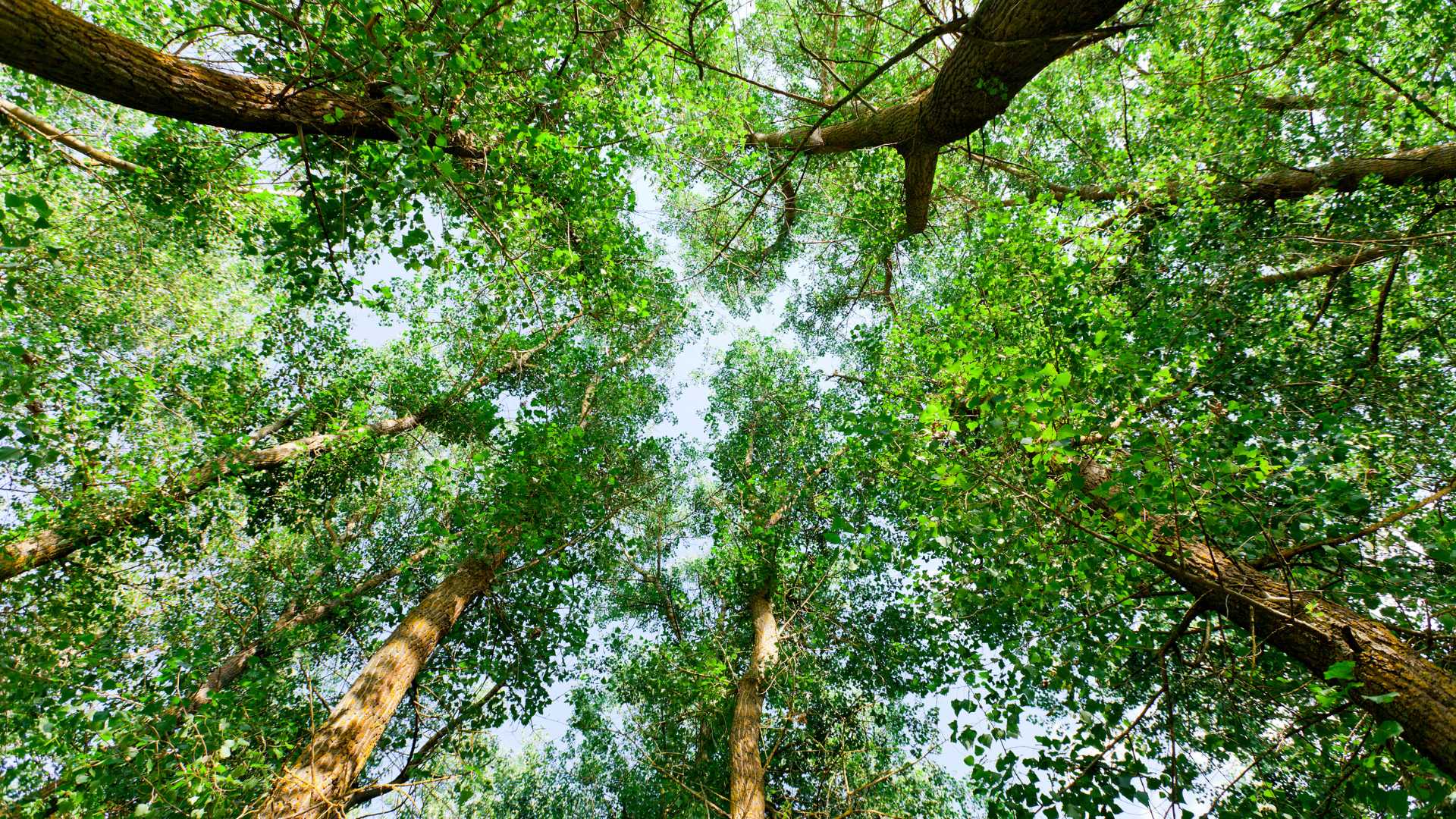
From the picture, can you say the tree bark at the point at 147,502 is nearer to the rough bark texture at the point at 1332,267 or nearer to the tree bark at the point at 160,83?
the tree bark at the point at 160,83

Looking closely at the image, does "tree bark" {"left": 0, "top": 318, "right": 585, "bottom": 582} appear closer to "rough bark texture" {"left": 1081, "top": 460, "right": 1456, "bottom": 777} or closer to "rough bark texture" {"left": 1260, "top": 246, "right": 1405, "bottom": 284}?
"rough bark texture" {"left": 1081, "top": 460, "right": 1456, "bottom": 777}

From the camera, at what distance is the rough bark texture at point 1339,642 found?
245 centimetres

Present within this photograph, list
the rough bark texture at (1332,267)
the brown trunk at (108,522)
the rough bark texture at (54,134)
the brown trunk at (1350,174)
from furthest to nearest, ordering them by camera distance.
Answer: the brown trunk at (1350,174) → the brown trunk at (108,522) → the rough bark texture at (1332,267) → the rough bark texture at (54,134)

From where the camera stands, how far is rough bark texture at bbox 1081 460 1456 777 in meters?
2.45

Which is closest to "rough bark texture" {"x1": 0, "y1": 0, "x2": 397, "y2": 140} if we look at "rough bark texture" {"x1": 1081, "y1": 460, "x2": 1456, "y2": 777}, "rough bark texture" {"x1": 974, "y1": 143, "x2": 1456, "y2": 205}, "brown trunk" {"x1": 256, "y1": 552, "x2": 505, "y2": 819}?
"brown trunk" {"x1": 256, "y1": 552, "x2": 505, "y2": 819}

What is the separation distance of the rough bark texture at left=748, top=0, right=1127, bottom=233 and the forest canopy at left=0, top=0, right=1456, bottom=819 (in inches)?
2.0

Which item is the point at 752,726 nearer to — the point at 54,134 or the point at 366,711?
the point at 366,711

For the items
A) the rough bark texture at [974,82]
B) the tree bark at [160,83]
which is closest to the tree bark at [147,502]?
the tree bark at [160,83]

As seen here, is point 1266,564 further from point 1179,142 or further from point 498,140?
point 498,140

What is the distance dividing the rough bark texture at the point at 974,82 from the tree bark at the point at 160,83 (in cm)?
335

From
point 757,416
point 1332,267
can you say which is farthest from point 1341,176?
point 757,416

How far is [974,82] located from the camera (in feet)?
14.1

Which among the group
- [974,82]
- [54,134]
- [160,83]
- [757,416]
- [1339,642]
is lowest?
[757,416]

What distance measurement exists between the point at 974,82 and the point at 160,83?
19.3ft
